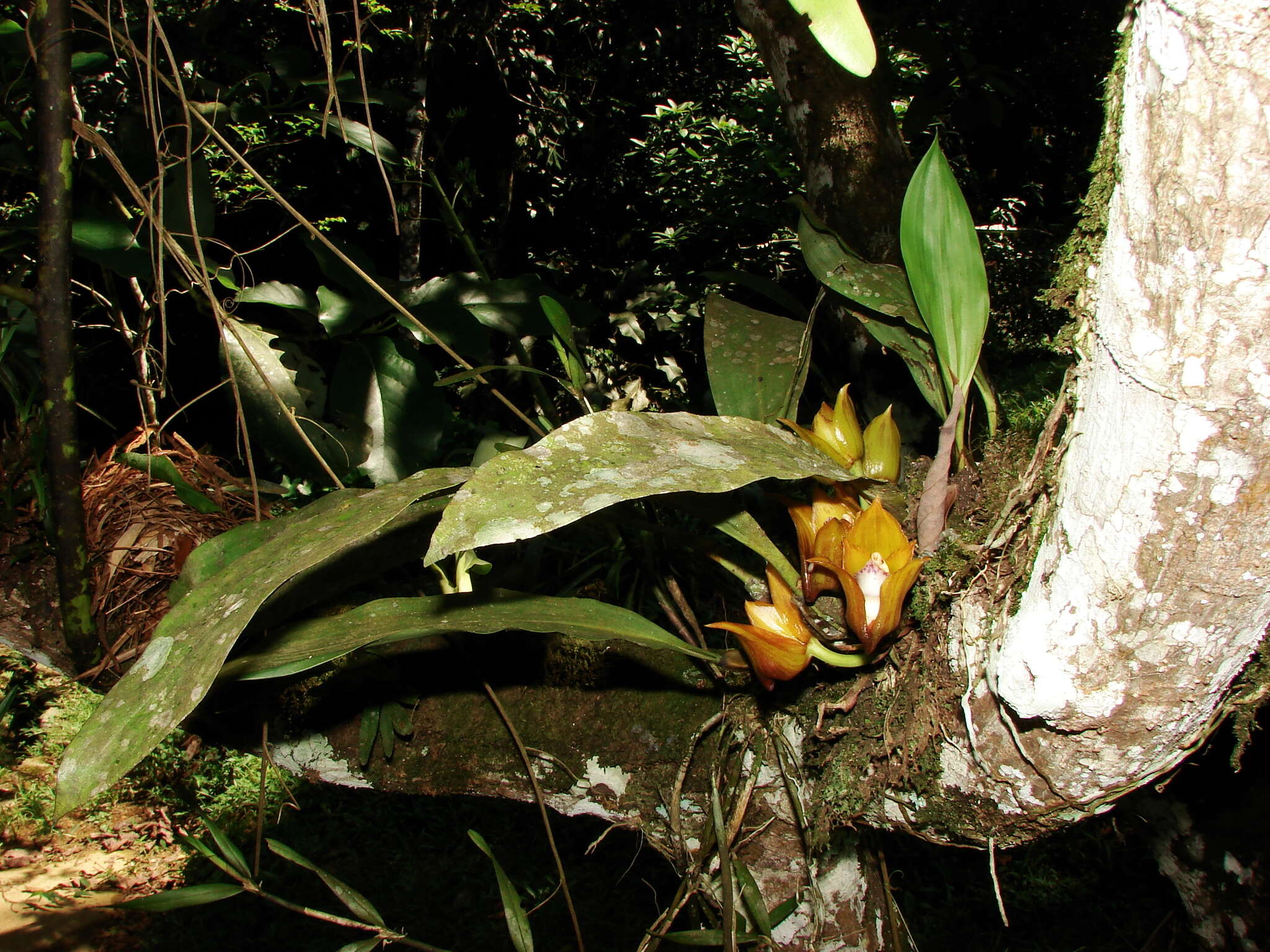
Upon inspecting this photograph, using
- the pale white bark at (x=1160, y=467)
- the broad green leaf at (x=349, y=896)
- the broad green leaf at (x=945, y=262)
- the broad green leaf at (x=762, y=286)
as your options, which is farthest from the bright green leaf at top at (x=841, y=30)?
the broad green leaf at (x=349, y=896)

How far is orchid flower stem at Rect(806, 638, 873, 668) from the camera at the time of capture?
55 centimetres

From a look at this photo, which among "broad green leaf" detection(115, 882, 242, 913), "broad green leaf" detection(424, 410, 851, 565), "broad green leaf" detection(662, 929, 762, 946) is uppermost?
"broad green leaf" detection(424, 410, 851, 565)

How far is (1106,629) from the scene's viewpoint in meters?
0.38

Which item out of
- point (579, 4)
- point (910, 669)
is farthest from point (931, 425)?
point (579, 4)

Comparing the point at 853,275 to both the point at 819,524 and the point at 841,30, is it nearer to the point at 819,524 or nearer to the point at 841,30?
the point at 819,524

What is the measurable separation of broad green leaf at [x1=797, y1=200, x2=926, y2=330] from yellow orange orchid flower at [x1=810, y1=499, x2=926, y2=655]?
6.3 inches

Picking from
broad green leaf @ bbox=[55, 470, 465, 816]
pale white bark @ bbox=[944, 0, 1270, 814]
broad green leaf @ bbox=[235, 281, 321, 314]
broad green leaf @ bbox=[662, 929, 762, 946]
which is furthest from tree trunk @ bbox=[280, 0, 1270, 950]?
broad green leaf @ bbox=[235, 281, 321, 314]

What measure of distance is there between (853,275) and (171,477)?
0.71 meters

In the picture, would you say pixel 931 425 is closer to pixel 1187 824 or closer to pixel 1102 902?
pixel 1187 824

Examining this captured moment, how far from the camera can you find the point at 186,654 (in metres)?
0.46

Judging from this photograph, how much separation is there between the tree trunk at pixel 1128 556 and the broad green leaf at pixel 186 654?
35 cm

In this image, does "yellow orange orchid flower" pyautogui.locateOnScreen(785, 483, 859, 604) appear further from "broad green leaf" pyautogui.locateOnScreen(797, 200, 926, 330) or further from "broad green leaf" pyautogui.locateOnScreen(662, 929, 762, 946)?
"broad green leaf" pyautogui.locateOnScreen(662, 929, 762, 946)

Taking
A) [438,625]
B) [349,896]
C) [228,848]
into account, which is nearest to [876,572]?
[438,625]

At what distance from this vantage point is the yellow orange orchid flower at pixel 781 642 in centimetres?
55
